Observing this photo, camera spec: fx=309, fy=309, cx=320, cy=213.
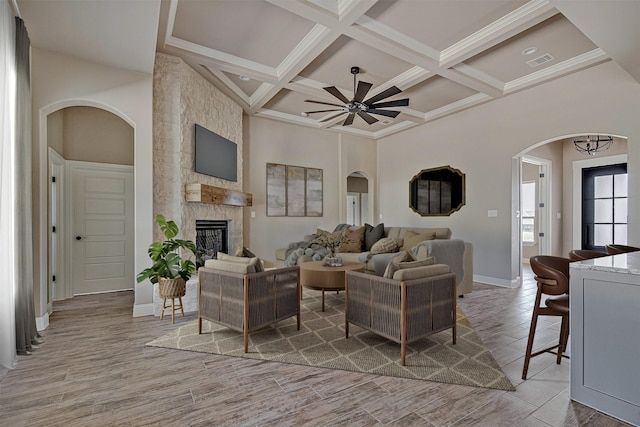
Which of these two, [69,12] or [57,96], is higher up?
[69,12]

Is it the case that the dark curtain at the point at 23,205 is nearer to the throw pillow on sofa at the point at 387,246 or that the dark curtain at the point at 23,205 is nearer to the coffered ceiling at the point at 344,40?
the coffered ceiling at the point at 344,40

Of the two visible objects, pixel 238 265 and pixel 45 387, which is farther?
pixel 238 265

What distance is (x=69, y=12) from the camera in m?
2.58

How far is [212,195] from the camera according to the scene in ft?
14.3

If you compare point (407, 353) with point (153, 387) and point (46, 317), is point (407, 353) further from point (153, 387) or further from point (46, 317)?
point (46, 317)

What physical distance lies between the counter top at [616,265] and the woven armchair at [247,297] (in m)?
2.20

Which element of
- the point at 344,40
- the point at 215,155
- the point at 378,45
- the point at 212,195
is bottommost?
the point at 212,195

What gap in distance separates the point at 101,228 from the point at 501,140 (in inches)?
258

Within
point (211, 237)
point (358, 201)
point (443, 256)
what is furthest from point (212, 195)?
point (358, 201)

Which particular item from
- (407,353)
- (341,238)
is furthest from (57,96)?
(407,353)

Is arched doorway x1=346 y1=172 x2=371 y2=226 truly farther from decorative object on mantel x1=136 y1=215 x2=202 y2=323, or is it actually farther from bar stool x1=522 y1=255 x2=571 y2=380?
bar stool x1=522 y1=255 x2=571 y2=380

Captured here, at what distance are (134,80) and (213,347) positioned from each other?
3.15m

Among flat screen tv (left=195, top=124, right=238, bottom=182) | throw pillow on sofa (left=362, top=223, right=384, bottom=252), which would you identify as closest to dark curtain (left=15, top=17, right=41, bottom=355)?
flat screen tv (left=195, top=124, right=238, bottom=182)

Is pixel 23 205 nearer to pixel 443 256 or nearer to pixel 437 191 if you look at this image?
pixel 443 256
